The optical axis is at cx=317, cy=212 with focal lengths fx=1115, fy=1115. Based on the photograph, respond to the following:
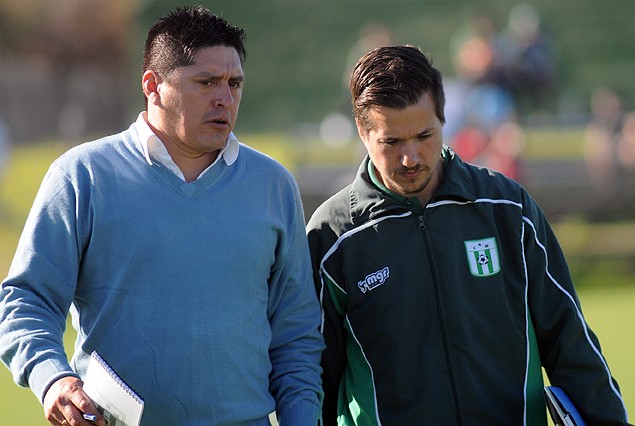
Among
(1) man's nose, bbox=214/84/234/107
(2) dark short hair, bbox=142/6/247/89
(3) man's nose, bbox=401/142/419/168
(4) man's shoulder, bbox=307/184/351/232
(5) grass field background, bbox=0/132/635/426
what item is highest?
(2) dark short hair, bbox=142/6/247/89

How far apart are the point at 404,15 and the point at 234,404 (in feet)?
59.6

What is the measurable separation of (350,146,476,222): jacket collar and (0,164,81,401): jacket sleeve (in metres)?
0.98

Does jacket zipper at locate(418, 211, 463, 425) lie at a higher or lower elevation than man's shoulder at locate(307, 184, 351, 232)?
lower

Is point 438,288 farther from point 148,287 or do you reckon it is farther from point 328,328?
point 148,287

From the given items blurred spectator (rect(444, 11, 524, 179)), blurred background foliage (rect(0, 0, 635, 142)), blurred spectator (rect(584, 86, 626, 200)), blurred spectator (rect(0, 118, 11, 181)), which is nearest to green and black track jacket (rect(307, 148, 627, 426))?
blurred spectator (rect(444, 11, 524, 179))

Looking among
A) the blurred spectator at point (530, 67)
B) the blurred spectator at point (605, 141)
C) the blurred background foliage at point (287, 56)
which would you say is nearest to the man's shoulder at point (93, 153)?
the blurred spectator at point (605, 141)

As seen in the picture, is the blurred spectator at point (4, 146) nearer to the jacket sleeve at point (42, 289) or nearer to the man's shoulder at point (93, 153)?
the man's shoulder at point (93, 153)

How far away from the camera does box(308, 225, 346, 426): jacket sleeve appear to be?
3.75 metres

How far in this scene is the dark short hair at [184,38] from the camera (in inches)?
134

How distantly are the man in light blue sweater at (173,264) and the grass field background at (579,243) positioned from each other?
22.4 ft

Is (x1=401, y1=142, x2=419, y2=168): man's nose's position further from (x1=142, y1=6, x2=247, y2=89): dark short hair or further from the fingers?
the fingers

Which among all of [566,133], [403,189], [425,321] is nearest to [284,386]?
[425,321]

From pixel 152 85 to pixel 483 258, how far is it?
3.94ft

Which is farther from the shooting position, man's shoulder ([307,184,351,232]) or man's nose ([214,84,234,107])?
man's shoulder ([307,184,351,232])
